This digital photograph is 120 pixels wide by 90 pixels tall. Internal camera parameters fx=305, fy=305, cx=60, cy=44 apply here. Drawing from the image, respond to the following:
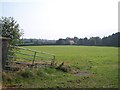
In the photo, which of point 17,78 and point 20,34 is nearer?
point 17,78

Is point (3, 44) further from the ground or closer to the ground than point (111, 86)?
further from the ground

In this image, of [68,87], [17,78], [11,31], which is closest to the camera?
[68,87]

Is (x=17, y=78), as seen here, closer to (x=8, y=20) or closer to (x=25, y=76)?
(x=25, y=76)

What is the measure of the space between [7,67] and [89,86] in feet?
17.2

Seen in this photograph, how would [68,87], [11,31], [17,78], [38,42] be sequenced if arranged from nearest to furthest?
[68,87] → [17,78] → [11,31] → [38,42]

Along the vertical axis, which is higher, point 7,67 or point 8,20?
point 8,20

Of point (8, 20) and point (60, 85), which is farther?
point (8, 20)

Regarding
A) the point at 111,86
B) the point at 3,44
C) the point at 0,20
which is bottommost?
the point at 111,86

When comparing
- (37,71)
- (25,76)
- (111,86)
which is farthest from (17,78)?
(111,86)

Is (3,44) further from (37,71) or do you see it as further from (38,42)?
(38,42)

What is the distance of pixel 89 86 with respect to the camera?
42.1ft

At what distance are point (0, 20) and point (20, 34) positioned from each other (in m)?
A: 1.69

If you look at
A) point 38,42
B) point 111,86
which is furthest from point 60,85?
point 38,42

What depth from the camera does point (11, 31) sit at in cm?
2086
